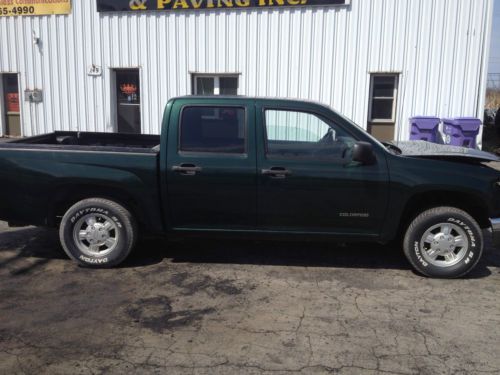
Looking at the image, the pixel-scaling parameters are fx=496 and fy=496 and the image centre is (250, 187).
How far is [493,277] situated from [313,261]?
1.79m

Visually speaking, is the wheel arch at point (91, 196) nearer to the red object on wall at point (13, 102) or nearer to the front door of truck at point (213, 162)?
the front door of truck at point (213, 162)

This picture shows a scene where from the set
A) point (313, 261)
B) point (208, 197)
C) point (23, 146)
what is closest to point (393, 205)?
point (313, 261)

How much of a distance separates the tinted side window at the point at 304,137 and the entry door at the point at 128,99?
9562 mm

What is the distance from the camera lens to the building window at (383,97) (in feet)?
40.9

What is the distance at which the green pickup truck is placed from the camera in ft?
15.5

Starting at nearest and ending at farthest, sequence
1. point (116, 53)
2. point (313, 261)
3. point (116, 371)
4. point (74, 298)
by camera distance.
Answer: point (116, 371) < point (74, 298) < point (313, 261) < point (116, 53)

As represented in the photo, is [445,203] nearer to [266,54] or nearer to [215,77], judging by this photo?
[266,54]

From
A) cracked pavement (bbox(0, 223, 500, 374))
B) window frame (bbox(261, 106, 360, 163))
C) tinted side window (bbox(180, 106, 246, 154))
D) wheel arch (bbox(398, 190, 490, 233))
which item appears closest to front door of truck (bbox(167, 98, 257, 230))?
tinted side window (bbox(180, 106, 246, 154))

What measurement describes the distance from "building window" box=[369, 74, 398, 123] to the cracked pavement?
7.39m

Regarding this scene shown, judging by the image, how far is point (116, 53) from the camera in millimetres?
13352

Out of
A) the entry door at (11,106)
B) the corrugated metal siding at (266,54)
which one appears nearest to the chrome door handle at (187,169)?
the corrugated metal siding at (266,54)

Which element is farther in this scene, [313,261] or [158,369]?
[313,261]

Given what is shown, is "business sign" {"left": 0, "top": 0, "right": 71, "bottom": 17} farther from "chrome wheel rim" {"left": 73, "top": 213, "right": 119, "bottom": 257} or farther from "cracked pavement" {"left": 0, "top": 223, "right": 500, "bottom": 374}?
"chrome wheel rim" {"left": 73, "top": 213, "right": 119, "bottom": 257}

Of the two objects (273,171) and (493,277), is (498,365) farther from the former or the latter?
(273,171)
